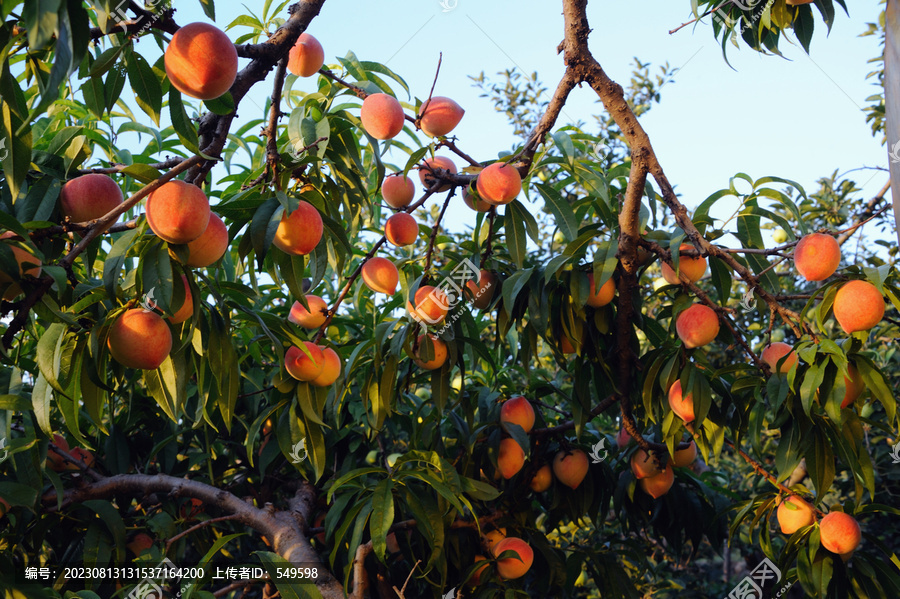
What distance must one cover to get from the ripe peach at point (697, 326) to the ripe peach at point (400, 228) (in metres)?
0.64

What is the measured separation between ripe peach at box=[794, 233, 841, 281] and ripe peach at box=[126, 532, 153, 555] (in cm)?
170

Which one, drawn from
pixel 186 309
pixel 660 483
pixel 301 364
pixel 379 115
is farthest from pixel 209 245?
pixel 660 483

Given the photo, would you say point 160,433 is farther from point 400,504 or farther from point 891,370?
point 891,370

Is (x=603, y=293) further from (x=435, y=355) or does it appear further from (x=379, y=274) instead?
(x=379, y=274)

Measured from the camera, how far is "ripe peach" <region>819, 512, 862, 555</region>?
4.83 ft

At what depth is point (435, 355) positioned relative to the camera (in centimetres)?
151

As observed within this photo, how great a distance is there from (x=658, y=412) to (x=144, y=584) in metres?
1.21

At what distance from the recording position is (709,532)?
1.93 meters

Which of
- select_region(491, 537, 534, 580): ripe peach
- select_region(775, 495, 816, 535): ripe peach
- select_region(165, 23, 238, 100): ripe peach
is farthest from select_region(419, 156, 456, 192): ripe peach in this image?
select_region(775, 495, 816, 535): ripe peach

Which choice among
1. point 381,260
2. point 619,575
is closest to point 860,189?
point 619,575

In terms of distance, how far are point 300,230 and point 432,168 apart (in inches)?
23.0

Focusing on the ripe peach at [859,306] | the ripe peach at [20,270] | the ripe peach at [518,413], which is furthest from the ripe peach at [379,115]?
the ripe peach at [859,306]

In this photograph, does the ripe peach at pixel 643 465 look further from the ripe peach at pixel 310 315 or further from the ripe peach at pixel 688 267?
the ripe peach at pixel 310 315

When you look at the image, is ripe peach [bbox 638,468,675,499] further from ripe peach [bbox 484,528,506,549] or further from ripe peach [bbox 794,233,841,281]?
ripe peach [bbox 794,233,841,281]
